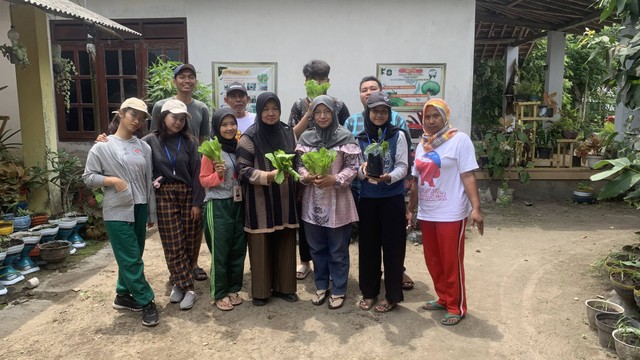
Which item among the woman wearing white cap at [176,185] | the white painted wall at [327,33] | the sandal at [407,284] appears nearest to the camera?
the woman wearing white cap at [176,185]

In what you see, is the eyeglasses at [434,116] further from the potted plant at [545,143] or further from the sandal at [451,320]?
the potted plant at [545,143]

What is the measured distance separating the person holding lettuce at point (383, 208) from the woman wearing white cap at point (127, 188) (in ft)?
5.80

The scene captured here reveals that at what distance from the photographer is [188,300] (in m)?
3.98

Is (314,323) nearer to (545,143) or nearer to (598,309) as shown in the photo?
(598,309)

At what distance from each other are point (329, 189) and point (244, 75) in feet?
13.1

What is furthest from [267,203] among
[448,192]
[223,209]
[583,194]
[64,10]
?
[583,194]

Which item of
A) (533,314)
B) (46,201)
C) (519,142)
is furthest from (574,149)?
(46,201)

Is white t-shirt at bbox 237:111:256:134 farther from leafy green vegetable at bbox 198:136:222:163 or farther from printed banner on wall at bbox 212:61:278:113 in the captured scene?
printed banner on wall at bbox 212:61:278:113

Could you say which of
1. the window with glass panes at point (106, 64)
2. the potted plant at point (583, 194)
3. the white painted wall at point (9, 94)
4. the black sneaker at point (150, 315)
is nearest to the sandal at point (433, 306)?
the black sneaker at point (150, 315)

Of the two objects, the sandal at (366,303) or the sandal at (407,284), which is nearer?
the sandal at (366,303)

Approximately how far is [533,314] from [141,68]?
6.46 metres

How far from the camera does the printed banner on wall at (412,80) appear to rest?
714cm

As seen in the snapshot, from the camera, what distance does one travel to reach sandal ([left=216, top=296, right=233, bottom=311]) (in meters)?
3.92

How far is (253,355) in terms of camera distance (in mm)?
3260
